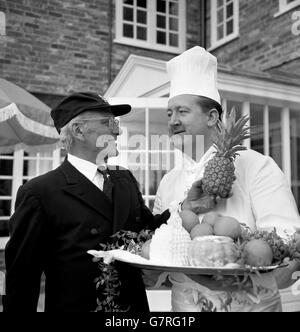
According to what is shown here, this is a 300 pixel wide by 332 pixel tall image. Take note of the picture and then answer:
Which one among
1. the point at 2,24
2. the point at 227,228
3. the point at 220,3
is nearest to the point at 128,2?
the point at 220,3

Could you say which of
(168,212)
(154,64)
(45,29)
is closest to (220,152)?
(168,212)

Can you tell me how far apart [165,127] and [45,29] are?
7.67ft

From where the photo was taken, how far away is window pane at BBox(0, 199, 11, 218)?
5.05 metres

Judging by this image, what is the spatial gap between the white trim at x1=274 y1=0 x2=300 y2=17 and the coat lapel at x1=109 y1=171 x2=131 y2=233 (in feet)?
12.4

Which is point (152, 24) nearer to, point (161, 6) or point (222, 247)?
point (161, 6)

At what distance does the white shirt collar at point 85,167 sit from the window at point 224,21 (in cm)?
446

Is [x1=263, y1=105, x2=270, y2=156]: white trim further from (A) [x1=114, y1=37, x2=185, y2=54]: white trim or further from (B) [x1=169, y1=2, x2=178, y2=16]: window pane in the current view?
(B) [x1=169, y1=2, x2=178, y2=16]: window pane

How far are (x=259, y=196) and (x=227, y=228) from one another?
416mm

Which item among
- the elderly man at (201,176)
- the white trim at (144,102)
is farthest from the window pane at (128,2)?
the elderly man at (201,176)

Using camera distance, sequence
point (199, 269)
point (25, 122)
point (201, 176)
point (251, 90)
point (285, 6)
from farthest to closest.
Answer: point (285, 6) → point (251, 90) → point (25, 122) → point (201, 176) → point (199, 269)

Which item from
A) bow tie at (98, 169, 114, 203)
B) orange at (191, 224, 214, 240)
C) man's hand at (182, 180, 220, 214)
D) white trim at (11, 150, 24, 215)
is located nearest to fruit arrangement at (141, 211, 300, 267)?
orange at (191, 224, 214, 240)

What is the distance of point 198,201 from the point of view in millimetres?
1559

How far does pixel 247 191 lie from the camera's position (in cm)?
162

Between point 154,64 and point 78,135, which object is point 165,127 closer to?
point 154,64
